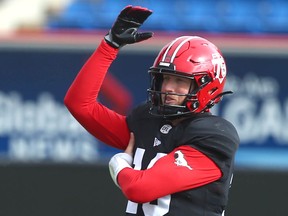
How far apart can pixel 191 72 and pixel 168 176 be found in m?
0.42

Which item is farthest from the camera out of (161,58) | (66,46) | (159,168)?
(66,46)

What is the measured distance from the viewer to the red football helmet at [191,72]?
2834mm

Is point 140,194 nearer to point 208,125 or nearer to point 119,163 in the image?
point 119,163

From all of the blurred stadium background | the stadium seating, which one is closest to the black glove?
the blurred stadium background

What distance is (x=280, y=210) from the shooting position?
16.4 feet

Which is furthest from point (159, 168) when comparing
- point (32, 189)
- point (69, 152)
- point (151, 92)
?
point (69, 152)

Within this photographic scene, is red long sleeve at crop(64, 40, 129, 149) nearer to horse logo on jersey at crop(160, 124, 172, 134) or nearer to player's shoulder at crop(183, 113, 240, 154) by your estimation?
horse logo on jersey at crop(160, 124, 172, 134)

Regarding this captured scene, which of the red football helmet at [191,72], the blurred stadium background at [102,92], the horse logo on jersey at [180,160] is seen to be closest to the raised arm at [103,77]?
the red football helmet at [191,72]

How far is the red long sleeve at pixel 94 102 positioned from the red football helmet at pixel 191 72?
8.2 inches

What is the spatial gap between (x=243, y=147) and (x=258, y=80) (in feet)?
1.94

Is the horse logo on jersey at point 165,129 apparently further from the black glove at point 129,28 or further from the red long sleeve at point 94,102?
the black glove at point 129,28

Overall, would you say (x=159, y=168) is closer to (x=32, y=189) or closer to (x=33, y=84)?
(x=32, y=189)

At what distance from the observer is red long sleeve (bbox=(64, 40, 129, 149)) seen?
9.75 feet

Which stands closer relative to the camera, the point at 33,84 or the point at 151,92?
the point at 151,92
